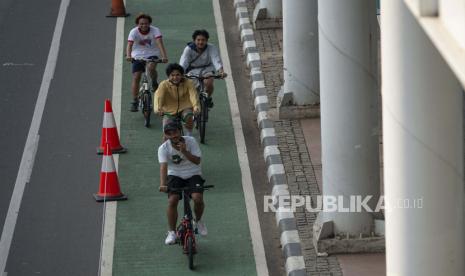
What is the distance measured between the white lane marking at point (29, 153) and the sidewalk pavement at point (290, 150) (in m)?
3.21

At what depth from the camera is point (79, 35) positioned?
2469cm

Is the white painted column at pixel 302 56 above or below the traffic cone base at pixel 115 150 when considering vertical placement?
above

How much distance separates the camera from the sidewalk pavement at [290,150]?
14750 mm

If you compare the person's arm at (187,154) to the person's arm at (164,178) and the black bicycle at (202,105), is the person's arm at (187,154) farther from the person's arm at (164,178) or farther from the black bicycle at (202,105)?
the black bicycle at (202,105)

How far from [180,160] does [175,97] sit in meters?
2.89

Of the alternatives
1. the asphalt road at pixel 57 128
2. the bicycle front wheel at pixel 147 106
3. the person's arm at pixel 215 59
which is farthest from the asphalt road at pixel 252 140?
the asphalt road at pixel 57 128

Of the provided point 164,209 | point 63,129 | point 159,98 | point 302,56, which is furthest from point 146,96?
point 164,209

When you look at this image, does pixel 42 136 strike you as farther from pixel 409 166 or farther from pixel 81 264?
pixel 409 166

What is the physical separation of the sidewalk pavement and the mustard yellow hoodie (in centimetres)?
134

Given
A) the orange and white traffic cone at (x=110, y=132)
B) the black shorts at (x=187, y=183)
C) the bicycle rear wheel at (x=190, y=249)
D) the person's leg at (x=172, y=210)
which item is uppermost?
the orange and white traffic cone at (x=110, y=132)

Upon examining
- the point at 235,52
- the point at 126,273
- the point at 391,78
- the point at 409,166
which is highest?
the point at 235,52

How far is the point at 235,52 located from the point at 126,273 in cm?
912

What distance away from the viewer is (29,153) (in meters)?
18.9

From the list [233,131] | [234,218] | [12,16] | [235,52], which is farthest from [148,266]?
[12,16]
